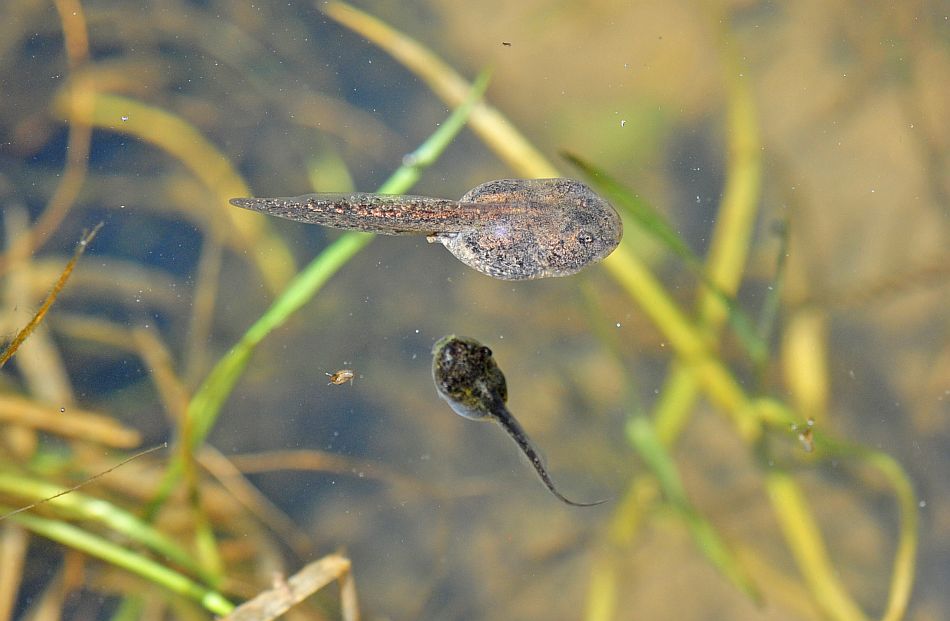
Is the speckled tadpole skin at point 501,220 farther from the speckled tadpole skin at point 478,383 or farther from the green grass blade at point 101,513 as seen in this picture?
the green grass blade at point 101,513

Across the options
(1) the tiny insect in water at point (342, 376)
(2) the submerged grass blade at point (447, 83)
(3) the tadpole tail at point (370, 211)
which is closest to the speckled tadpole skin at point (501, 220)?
(3) the tadpole tail at point (370, 211)

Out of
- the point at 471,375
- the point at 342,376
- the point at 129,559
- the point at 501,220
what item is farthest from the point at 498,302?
the point at 129,559

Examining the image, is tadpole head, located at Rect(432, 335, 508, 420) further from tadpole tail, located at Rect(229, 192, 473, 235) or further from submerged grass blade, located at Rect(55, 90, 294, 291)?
submerged grass blade, located at Rect(55, 90, 294, 291)

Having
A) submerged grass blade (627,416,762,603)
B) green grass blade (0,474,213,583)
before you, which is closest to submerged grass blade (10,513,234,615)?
green grass blade (0,474,213,583)

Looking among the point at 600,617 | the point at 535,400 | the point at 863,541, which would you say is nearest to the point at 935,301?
the point at 863,541

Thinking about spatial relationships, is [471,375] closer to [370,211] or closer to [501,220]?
[501,220]

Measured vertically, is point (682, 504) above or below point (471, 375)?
below

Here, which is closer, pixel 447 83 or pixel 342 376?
pixel 342 376

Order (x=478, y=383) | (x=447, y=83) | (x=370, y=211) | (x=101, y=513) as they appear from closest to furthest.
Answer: (x=478, y=383) → (x=101, y=513) → (x=370, y=211) → (x=447, y=83)
